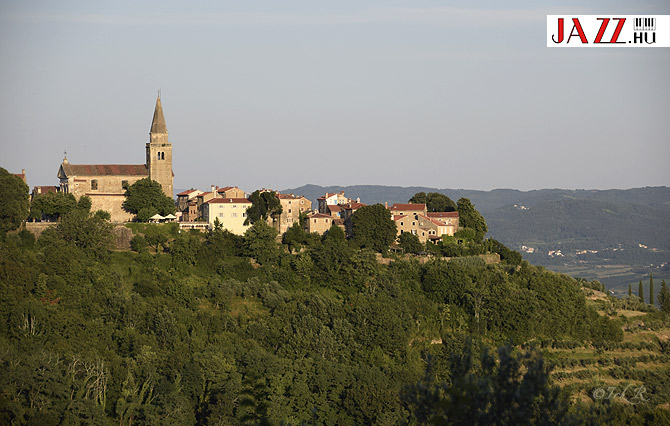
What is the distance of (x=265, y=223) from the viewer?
5744 centimetres

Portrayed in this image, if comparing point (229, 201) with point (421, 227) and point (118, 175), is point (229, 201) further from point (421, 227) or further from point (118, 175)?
point (421, 227)

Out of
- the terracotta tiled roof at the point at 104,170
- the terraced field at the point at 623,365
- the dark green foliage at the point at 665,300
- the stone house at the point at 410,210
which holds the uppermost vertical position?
the terracotta tiled roof at the point at 104,170

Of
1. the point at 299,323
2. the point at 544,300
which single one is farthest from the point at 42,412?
the point at 544,300

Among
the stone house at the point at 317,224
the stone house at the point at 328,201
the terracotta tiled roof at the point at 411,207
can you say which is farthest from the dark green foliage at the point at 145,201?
the terracotta tiled roof at the point at 411,207

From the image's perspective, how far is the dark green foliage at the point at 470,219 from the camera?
2547 inches

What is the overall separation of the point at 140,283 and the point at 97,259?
3615 mm

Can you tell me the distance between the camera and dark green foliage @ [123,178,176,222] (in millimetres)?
59156

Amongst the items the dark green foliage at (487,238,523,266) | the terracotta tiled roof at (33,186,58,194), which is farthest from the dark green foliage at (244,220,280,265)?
the dark green foliage at (487,238,523,266)

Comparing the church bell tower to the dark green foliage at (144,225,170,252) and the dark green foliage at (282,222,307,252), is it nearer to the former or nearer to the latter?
the dark green foliage at (144,225,170,252)

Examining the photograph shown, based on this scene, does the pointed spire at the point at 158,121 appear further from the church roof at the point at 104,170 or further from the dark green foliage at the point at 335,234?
the dark green foliage at the point at 335,234

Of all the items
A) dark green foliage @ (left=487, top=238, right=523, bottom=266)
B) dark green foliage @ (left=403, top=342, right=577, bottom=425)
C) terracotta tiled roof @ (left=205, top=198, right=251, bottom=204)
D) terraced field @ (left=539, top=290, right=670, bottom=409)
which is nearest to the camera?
dark green foliage @ (left=403, top=342, right=577, bottom=425)

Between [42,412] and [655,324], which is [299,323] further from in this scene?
[655,324]

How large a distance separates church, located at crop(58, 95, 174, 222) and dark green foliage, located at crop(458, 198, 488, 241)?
21127 millimetres

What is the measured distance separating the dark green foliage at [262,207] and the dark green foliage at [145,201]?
573 centimetres
